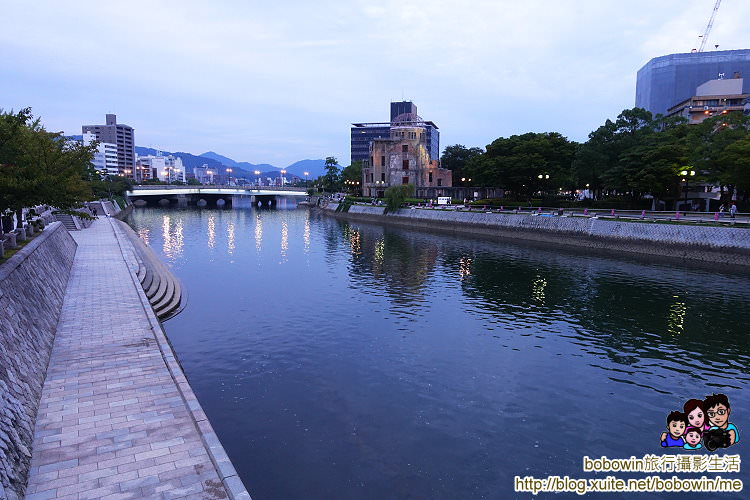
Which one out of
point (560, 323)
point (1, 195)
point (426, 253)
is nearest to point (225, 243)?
point (426, 253)

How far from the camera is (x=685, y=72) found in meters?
161

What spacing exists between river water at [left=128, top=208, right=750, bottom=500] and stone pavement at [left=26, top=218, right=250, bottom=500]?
2.25 meters

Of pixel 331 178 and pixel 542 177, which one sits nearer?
pixel 542 177

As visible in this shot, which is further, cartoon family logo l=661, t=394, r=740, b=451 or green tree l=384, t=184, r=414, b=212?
green tree l=384, t=184, r=414, b=212

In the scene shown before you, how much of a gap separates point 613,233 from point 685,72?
14884 cm

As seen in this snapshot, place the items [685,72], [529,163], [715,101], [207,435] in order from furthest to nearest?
[685,72] → [715,101] → [529,163] → [207,435]

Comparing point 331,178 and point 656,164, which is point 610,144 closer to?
point 656,164

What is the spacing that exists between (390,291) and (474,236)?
4076 cm

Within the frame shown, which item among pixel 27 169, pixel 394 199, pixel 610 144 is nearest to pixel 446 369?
pixel 27 169

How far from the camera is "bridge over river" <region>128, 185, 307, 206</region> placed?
13200 cm

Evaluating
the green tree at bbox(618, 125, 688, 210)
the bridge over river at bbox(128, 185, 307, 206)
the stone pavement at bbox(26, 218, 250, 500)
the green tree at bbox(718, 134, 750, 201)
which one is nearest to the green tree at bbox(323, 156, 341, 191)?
the bridge over river at bbox(128, 185, 307, 206)

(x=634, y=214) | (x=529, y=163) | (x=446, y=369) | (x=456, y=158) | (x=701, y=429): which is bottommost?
(x=446, y=369)

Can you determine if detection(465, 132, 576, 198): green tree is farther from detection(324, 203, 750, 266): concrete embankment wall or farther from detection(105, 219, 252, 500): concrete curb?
detection(105, 219, 252, 500): concrete curb

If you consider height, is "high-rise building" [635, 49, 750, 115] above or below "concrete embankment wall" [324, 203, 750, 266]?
above
